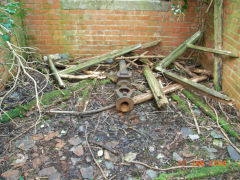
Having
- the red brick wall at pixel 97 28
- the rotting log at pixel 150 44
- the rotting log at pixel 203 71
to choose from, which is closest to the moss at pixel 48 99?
the red brick wall at pixel 97 28

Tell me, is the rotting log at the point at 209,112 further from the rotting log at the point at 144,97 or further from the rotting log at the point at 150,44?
the rotting log at the point at 150,44

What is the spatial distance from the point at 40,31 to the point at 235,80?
14.3 feet

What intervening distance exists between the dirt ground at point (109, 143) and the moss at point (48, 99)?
105 mm

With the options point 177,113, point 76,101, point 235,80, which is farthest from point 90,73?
point 235,80

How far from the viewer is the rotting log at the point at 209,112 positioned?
9.89 ft

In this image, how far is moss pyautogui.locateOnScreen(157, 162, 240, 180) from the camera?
2.37 meters

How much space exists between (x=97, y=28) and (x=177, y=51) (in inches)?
79.6

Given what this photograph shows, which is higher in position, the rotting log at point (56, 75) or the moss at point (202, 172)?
the rotting log at point (56, 75)

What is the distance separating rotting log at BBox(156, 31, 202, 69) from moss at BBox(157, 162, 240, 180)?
8.38 ft

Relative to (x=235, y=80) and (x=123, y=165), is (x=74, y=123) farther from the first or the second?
(x=235, y=80)

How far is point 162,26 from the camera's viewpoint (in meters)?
4.82

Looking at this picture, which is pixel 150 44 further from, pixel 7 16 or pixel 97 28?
pixel 7 16

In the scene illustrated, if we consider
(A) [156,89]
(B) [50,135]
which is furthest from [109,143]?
(A) [156,89]

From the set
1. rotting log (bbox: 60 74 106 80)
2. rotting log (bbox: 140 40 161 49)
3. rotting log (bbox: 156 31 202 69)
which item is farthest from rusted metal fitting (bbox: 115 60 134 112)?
rotting log (bbox: 140 40 161 49)
